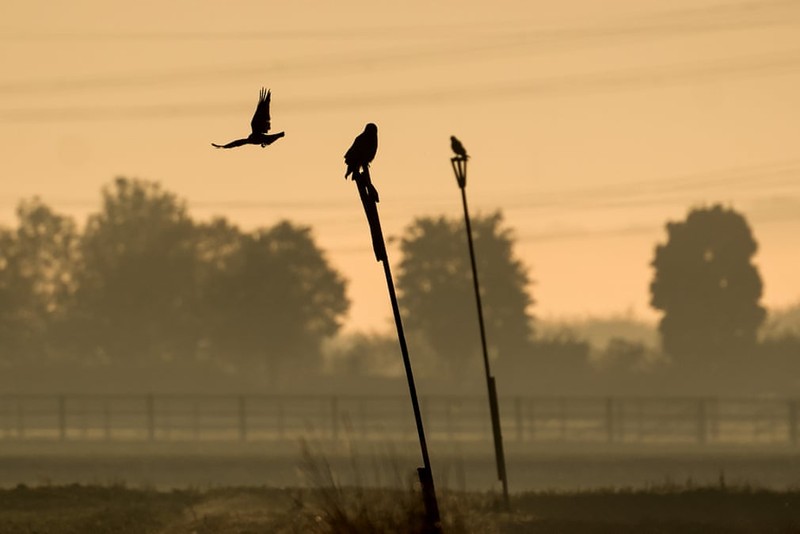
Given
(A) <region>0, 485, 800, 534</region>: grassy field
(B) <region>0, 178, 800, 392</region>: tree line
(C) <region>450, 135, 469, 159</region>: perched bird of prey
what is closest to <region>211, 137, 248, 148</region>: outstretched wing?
(A) <region>0, 485, 800, 534</region>: grassy field

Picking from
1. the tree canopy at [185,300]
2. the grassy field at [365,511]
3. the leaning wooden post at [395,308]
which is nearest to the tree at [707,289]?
the tree canopy at [185,300]

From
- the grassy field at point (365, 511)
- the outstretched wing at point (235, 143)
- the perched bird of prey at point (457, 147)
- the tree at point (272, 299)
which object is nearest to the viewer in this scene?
the outstretched wing at point (235, 143)

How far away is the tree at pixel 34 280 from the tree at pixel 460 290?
63.5 ft

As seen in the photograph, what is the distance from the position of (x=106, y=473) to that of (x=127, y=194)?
6850 centimetres

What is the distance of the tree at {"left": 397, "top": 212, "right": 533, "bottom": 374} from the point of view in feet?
320

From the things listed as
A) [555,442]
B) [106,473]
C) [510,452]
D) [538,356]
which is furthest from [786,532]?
[538,356]

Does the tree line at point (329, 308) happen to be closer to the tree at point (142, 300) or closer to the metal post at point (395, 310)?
the tree at point (142, 300)

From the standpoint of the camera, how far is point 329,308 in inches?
3826

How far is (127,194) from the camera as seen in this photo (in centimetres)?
11500

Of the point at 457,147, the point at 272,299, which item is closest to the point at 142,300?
the point at 272,299

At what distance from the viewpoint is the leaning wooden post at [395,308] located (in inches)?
658

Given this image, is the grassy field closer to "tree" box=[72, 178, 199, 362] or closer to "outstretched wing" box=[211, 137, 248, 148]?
"outstretched wing" box=[211, 137, 248, 148]

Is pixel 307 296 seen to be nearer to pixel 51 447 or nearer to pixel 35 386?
pixel 35 386

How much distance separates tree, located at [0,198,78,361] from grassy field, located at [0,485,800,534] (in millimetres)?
68224
